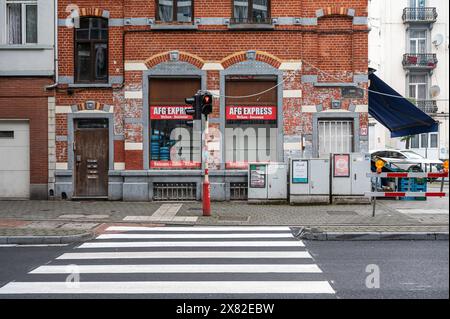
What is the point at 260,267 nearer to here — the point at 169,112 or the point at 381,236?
the point at 381,236

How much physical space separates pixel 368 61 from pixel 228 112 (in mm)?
4999

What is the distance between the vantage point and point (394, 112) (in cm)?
1714

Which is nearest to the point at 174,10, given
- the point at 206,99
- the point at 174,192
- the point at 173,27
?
the point at 173,27

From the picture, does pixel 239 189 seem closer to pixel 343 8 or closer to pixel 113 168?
pixel 113 168

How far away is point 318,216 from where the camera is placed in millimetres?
13070

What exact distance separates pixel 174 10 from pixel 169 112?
341cm

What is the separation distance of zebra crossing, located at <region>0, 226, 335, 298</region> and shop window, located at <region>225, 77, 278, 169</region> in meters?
6.03

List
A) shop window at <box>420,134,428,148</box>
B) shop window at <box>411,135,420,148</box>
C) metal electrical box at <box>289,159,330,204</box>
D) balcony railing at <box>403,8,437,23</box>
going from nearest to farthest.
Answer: balcony railing at <box>403,8,437,23</box> → metal electrical box at <box>289,159,330,204</box> → shop window at <box>420,134,428,148</box> → shop window at <box>411,135,420,148</box>

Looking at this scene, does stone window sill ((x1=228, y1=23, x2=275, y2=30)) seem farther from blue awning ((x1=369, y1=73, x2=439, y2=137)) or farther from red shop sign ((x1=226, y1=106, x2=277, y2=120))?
blue awning ((x1=369, y1=73, x2=439, y2=137))

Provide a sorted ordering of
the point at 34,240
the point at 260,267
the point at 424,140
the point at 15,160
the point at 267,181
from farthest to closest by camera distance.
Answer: the point at 424,140, the point at 15,160, the point at 267,181, the point at 34,240, the point at 260,267

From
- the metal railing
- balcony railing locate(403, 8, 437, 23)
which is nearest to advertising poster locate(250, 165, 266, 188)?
the metal railing

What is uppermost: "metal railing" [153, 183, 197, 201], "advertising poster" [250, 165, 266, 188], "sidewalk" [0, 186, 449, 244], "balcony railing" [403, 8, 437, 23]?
"balcony railing" [403, 8, 437, 23]

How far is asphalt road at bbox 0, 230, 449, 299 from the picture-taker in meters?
5.64
